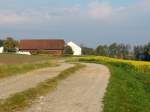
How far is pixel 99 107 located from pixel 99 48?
140 metres

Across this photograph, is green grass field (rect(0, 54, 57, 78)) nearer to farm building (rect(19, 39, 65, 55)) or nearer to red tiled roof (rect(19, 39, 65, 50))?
farm building (rect(19, 39, 65, 55))

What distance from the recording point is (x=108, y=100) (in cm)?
1605

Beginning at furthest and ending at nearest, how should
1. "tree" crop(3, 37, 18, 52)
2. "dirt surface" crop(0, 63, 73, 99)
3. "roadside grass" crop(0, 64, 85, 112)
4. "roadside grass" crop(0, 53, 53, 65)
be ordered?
1. "tree" crop(3, 37, 18, 52)
2. "roadside grass" crop(0, 53, 53, 65)
3. "dirt surface" crop(0, 63, 73, 99)
4. "roadside grass" crop(0, 64, 85, 112)

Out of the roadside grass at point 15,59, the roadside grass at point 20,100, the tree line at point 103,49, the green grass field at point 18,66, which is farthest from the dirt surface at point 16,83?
the tree line at point 103,49

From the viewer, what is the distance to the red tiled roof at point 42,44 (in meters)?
140

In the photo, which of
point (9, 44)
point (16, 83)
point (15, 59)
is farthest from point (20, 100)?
point (9, 44)

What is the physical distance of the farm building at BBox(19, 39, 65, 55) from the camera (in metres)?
140

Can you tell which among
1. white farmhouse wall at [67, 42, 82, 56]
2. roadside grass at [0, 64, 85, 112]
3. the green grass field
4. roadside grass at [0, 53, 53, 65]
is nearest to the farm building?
white farmhouse wall at [67, 42, 82, 56]

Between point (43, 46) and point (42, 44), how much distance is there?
3.37 ft

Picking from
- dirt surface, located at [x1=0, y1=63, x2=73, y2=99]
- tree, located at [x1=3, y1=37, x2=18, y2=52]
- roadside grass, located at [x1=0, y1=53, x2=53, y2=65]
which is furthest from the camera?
tree, located at [x1=3, y1=37, x2=18, y2=52]

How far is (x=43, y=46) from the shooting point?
473ft

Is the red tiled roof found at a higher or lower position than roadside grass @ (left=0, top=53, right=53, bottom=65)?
higher

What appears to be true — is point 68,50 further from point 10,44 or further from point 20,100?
point 20,100

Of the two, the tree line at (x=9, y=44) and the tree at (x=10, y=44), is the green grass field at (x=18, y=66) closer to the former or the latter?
the tree line at (x=9, y=44)
